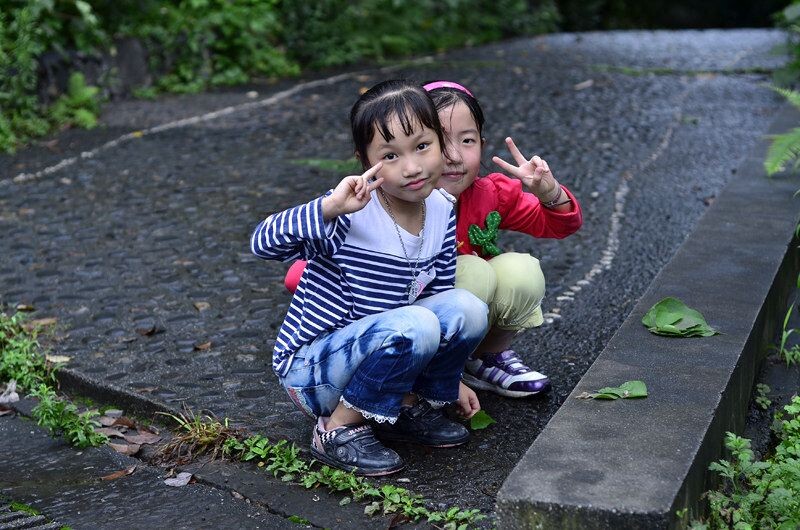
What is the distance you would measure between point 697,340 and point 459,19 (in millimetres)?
10311

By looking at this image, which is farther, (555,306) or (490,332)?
(555,306)

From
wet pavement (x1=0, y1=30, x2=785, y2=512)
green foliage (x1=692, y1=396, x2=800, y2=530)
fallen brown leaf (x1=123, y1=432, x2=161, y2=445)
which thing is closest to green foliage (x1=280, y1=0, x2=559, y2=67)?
wet pavement (x1=0, y1=30, x2=785, y2=512)

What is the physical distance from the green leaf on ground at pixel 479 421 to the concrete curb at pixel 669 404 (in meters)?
0.46

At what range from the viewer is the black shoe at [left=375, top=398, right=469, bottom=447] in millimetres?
3385

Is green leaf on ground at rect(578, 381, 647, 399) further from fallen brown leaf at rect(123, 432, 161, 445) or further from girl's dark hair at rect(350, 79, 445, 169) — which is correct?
fallen brown leaf at rect(123, 432, 161, 445)

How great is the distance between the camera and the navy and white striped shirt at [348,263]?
3.12 metres

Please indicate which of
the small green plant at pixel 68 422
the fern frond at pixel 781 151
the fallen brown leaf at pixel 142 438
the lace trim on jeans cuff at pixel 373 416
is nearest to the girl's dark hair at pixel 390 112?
the lace trim on jeans cuff at pixel 373 416

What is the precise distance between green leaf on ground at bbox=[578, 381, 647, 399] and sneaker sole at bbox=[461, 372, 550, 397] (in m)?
0.69

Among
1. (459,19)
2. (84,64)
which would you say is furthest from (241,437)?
(459,19)

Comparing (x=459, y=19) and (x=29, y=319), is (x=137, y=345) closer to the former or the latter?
(x=29, y=319)

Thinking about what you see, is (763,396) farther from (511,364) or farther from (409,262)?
(409,262)

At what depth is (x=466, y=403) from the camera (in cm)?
353

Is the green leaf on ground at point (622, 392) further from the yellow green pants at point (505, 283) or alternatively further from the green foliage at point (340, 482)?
the yellow green pants at point (505, 283)

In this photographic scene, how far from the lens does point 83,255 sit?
5.36 meters
